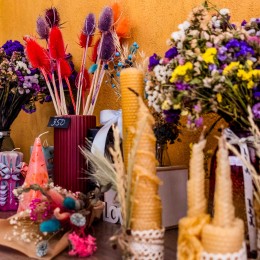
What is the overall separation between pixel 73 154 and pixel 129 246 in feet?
1.63

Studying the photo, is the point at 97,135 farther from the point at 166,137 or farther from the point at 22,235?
the point at 22,235

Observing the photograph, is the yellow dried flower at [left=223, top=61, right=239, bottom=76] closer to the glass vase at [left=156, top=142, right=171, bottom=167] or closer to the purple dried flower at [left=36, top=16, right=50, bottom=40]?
the glass vase at [left=156, top=142, right=171, bottom=167]

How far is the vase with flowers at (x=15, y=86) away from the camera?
1351 millimetres

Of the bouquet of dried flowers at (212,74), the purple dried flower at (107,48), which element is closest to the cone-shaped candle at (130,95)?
the bouquet of dried flowers at (212,74)

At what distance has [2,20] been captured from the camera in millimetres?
1971

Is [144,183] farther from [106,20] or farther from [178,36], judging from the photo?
[106,20]

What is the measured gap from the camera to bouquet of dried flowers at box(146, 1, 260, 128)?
0.70 m

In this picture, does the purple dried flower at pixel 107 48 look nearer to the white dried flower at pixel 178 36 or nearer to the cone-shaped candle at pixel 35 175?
the cone-shaped candle at pixel 35 175

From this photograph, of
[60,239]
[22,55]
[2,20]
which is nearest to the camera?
[60,239]

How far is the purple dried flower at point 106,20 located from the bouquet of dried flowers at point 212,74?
42 cm

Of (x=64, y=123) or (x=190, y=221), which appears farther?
(x=64, y=123)

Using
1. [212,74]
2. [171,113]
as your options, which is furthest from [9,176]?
[212,74]

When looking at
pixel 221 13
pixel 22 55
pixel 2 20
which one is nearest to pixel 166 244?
pixel 221 13

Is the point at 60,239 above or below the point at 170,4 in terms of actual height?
below
